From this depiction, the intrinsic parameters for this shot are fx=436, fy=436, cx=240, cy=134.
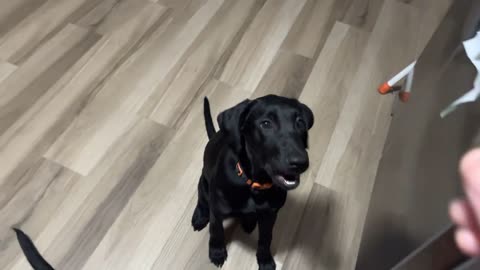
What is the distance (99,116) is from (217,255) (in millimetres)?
776

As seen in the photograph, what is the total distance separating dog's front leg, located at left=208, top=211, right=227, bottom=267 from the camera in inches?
52.5

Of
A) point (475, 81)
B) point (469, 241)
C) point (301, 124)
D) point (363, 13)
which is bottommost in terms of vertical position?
point (363, 13)

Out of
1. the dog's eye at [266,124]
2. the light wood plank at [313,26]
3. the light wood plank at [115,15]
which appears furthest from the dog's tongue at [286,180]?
the light wood plank at [115,15]

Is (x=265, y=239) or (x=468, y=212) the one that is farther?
(x=265, y=239)

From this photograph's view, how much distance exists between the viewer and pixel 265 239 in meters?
1.35

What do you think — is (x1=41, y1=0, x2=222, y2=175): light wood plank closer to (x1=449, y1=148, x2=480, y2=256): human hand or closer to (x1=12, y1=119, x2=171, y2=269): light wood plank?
(x1=12, y1=119, x2=171, y2=269): light wood plank

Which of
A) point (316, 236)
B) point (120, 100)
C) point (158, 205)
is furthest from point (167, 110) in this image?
point (316, 236)

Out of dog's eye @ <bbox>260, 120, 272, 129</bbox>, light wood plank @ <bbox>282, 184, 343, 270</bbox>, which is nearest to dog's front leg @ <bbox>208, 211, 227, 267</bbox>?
light wood plank @ <bbox>282, 184, 343, 270</bbox>

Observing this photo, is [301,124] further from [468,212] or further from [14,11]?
[14,11]

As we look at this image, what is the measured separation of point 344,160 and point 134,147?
2.72 ft

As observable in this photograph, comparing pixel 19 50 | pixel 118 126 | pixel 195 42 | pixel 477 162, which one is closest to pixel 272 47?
pixel 195 42

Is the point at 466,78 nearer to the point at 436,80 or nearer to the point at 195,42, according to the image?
the point at 436,80

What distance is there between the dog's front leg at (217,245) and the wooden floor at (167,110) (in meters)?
0.04

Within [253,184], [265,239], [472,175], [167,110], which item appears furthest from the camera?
[167,110]
